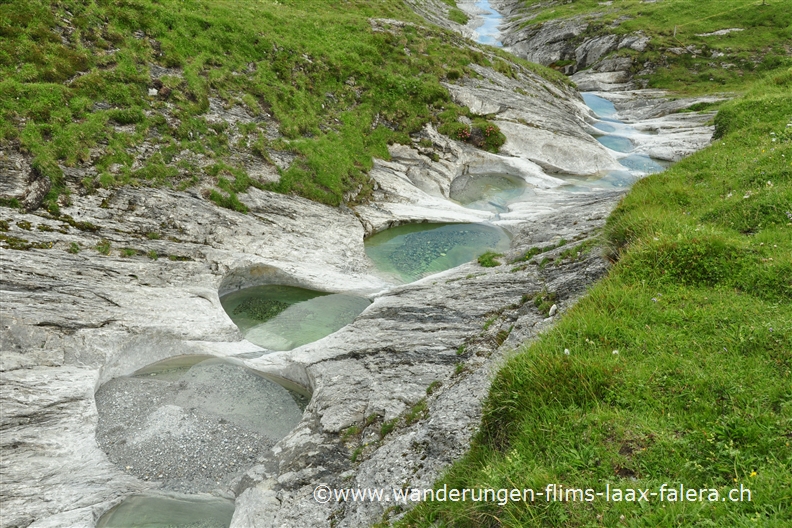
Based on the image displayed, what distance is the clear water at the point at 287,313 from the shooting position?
21656 millimetres

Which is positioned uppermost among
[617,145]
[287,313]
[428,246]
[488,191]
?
[617,145]

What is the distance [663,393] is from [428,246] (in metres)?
23.3

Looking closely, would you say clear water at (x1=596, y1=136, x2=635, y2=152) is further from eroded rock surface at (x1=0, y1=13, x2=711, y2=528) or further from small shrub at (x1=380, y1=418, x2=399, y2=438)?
small shrub at (x1=380, y1=418, x2=399, y2=438)

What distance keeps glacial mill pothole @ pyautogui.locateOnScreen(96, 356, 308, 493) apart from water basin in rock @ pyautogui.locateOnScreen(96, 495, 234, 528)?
41 centimetres

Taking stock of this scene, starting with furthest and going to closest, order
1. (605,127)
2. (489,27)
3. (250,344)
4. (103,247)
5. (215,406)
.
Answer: (489,27) → (605,127) → (103,247) → (250,344) → (215,406)

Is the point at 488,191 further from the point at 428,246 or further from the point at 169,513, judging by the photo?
the point at 169,513

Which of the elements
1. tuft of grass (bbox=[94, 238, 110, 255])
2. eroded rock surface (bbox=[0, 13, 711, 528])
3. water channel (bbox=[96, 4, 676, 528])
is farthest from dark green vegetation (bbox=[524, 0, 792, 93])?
tuft of grass (bbox=[94, 238, 110, 255])

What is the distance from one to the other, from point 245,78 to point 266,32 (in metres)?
8.20

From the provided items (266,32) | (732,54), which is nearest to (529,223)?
(266,32)

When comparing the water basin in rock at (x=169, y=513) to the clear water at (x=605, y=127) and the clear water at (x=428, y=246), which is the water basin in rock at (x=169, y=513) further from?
the clear water at (x=605, y=127)

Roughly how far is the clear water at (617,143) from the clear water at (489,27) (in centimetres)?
7202

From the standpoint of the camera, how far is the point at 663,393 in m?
7.77

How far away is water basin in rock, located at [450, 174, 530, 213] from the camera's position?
3772 centimetres

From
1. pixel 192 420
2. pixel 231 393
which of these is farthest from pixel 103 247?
pixel 192 420
